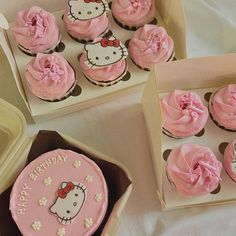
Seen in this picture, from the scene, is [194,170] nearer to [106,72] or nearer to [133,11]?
[106,72]

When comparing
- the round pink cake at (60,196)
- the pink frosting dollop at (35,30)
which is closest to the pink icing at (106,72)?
the pink frosting dollop at (35,30)

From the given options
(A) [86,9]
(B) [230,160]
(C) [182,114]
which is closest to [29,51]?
(A) [86,9]

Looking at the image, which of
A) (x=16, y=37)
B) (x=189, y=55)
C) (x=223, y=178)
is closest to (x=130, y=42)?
(x=189, y=55)

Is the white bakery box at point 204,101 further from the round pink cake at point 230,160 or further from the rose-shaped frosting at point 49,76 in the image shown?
the rose-shaped frosting at point 49,76

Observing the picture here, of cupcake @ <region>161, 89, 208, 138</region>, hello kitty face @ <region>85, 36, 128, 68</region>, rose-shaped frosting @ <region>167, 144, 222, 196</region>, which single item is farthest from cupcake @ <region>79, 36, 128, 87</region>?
rose-shaped frosting @ <region>167, 144, 222, 196</region>

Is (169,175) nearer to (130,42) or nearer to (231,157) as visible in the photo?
(231,157)
